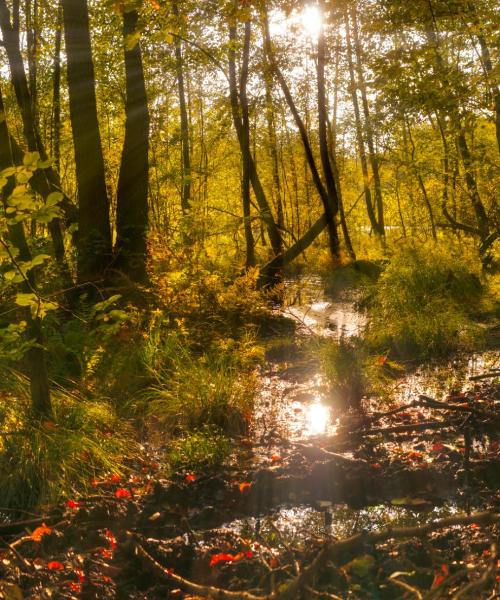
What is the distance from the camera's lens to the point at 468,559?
3344 millimetres

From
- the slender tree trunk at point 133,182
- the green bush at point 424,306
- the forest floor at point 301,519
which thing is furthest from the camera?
the slender tree trunk at point 133,182

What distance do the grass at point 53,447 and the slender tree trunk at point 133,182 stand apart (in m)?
3.35

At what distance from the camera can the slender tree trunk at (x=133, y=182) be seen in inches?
330

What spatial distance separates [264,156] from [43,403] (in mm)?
16813

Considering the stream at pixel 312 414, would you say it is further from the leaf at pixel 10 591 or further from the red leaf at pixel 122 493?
the leaf at pixel 10 591

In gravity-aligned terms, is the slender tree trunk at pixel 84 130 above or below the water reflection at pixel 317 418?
above

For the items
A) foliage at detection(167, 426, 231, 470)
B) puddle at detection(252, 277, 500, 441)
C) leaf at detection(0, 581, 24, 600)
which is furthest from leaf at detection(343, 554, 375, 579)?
puddle at detection(252, 277, 500, 441)

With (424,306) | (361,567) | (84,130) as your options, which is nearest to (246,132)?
(84,130)

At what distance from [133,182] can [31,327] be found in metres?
4.74

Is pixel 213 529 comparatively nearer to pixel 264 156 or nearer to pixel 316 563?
pixel 316 563

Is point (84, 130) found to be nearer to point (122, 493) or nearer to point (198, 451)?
point (198, 451)

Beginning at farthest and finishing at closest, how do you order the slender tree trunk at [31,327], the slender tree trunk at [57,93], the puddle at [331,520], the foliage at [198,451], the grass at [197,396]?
1. the slender tree trunk at [57,93]
2. the grass at [197,396]
3. the foliage at [198,451]
4. the slender tree trunk at [31,327]
5. the puddle at [331,520]

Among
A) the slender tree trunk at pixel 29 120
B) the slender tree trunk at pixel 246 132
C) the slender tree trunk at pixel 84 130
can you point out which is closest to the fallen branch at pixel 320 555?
the slender tree trunk at pixel 29 120

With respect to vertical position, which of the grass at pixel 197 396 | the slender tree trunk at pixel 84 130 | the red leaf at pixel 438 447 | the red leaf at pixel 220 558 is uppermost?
the slender tree trunk at pixel 84 130
